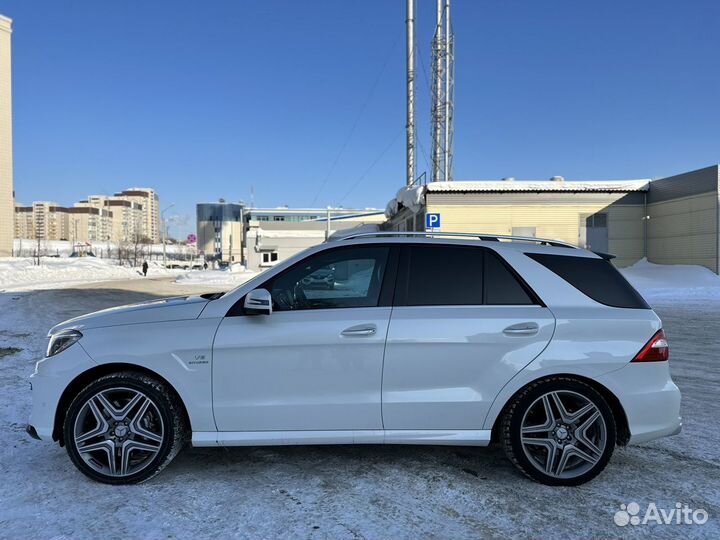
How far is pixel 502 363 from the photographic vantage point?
336 centimetres

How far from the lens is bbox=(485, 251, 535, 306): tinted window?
11.5 feet

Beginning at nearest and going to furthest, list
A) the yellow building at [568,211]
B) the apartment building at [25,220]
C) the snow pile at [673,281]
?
1. the snow pile at [673,281]
2. the yellow building at [568,211]
3. the apartment building at [25,220]

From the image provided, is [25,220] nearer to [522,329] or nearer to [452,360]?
[452,360]

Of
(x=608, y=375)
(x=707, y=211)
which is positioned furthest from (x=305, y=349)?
(x=707, y=211)

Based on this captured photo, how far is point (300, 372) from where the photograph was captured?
11.0 feet

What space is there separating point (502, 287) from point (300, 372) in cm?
159

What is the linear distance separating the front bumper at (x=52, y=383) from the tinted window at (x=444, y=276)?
2.35m

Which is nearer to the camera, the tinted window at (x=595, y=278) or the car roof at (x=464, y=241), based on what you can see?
the tinted window at (x=595, y=278)

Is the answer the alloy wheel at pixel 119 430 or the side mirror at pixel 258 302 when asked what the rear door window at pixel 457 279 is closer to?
the side mirror at pixel 258 302

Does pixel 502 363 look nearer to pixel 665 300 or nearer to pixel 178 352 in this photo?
pixel 178 352

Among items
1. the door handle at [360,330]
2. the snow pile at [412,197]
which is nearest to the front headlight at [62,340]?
the door handle at [360,330]

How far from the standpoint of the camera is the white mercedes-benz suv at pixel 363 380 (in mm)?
3354

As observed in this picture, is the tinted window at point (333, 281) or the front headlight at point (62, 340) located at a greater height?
the tinted window at point (333, 281)

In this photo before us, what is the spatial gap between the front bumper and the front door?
973 mm
